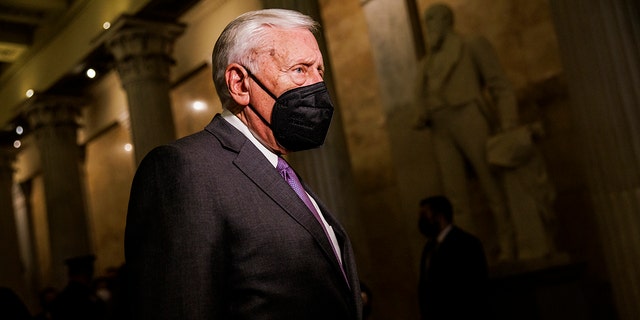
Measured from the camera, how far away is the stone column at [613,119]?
18.3 ft

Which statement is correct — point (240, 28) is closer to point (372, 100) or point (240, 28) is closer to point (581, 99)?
point (581, 99)

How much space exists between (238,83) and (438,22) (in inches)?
252

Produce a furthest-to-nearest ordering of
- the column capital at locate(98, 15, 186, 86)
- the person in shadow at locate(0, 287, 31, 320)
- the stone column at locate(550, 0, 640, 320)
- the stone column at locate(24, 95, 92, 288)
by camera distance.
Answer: the stone column at locate(24, 95, 92, 288) < the column capital at locate(98, 15, 186, 86) < the stone column at locate(550, 0, 640, 320) < the person in shadow at locate(0, 287, 31, 320)

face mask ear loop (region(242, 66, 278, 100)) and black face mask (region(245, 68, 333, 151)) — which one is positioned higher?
face mask ear loop (region(242, 66, 278, 100))

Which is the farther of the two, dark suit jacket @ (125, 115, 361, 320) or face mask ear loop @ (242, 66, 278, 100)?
face mask ear loop @ (242, 66, 278, 100)

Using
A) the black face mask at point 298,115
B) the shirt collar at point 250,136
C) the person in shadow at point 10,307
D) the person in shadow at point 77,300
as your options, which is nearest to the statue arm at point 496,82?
the person in shadow at point 77,300

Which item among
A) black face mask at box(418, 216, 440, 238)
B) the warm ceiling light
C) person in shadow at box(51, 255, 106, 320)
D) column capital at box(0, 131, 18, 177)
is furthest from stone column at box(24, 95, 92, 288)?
black face mask at box(418, 216, 440, 238)

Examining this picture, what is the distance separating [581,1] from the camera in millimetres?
5938

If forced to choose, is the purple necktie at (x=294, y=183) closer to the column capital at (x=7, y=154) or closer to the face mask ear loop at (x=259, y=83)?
the face mask ear loop at (x=259, y=83)

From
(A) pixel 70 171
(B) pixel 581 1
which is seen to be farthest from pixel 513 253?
(A) pixel 70 171

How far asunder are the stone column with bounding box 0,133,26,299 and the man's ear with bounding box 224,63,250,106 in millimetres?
16626

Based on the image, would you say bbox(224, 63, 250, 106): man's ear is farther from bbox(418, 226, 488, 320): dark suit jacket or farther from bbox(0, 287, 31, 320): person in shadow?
bbox(418, 226, 488, 320): dark suit jacket

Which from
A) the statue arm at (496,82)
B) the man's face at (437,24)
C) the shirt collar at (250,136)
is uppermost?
the man's face at (437,24)

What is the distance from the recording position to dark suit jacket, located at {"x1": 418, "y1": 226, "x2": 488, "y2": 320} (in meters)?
5.61
